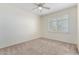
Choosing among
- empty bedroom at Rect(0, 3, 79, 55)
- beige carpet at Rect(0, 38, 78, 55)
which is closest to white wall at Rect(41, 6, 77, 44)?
empty bedroom at Rect(0, 3, 79, 55)

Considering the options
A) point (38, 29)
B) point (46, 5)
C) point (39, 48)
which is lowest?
point (39, 48)

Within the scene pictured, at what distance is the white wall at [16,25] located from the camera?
181 cm

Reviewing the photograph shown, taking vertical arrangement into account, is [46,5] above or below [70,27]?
above

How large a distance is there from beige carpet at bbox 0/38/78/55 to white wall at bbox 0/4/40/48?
103 mm

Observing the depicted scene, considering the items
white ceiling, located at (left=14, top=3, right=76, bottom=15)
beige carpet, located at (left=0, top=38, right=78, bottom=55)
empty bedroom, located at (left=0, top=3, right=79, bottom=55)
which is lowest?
beige carpet, located at (left=0, top=38, right=78, bottom=55)

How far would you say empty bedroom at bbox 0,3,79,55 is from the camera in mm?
1808

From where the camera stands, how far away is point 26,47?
1.87 metres

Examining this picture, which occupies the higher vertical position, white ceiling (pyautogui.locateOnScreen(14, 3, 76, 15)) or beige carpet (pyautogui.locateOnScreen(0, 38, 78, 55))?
white ceiling (pyautogui.locateOnScreen(14, 3, 76, 15))

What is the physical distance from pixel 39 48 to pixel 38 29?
38 centimetres

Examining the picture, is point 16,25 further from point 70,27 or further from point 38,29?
point 70,27

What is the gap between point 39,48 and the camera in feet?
6.09

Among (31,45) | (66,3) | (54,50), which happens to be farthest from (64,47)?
(66,3)

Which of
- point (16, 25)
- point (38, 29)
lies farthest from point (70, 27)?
point (16, 25)

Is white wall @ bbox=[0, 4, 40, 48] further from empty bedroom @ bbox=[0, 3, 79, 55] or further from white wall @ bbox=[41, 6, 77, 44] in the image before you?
white wall @ bbox=[41, 6, 77, 44]
